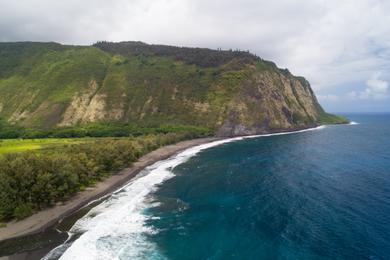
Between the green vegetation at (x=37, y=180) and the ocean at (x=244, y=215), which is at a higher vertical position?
the green vegetation at (x=37, y=180)

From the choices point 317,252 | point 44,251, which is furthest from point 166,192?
point 317,252

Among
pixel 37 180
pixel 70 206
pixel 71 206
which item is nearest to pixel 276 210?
pixel 71 206

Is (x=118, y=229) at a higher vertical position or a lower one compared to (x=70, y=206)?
lower

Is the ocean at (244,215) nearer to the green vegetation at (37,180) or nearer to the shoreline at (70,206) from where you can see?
the shoreline at (70,206)

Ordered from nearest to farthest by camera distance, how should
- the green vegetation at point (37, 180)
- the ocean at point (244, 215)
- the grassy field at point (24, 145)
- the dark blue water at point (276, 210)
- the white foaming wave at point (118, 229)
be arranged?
the white foaming wave at point (118, 229) → the ocean at point (244, 215) → the dark blue water at point (276, 210) → the green vegetation at point (37, 180) → the grassy field at point (24, 145)

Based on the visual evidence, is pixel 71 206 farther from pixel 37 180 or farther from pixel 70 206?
pixel 37 180

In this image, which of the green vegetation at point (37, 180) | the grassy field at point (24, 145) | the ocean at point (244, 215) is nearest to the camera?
the ocean at point (244, 215)

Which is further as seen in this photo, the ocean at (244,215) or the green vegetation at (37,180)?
the green vegetation at (37,180)

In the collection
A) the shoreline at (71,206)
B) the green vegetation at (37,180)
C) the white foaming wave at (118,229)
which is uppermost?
the green vegetation at (37,180)

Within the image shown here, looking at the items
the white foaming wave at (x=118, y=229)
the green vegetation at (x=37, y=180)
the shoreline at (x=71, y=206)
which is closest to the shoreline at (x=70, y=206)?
the shoreline at (x=71, y=206)
